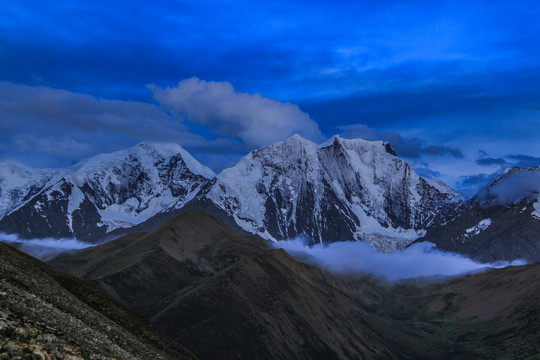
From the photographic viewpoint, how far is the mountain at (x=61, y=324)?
33.9 metres

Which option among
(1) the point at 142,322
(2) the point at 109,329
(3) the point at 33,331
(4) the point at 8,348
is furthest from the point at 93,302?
(4) the point at 8,348

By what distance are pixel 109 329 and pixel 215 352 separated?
5012 inches

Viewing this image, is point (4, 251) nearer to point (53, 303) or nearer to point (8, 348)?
point (53, 303)

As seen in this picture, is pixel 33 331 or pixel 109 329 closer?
pixel 33 331

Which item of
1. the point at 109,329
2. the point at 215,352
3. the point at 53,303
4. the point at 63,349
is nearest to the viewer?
the point at 63,349

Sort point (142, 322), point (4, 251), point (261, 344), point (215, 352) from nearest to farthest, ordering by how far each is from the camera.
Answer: point (4, 251) → point (142, 322) → point (215, 352) → point (261, 344)

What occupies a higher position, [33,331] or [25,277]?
[25,277]

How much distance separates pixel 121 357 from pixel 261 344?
153 metres

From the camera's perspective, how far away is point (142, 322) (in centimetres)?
8194

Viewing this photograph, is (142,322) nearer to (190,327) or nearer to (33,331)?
(33,331)

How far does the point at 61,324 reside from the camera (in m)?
49.0

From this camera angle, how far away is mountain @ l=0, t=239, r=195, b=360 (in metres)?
33.9

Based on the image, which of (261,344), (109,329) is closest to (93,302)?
(109,329)

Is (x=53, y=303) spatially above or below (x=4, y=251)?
below
